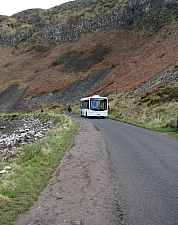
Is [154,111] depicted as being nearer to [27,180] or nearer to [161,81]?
[161,81]

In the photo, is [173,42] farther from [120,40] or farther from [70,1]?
[70,1]

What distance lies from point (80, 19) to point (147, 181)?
99.6 m

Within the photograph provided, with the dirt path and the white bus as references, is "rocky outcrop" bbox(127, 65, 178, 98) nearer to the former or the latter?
the white bus

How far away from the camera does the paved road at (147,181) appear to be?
5.07 metres

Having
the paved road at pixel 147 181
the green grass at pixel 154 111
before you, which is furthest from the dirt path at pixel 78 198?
the green grass at pixel 154 111

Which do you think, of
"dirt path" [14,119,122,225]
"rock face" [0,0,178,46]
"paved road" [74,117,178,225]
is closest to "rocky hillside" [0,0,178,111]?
"rock face" [0,0,178,46]

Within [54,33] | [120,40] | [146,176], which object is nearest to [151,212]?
[146,176]

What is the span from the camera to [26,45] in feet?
347

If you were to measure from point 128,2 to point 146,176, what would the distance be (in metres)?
90.1

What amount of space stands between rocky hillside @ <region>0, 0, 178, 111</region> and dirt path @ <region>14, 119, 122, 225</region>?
3105cm

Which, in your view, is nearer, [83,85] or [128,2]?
[83,85]

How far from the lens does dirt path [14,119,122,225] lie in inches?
194

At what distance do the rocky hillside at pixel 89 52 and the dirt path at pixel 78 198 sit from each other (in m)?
31.0

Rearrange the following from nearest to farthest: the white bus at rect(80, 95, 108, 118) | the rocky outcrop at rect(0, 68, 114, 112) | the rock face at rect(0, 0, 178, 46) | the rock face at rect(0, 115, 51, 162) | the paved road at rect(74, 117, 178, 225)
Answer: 1. the paved road at rect(74, 117, 178, 225)
2. the rock face at rect(0, 115, 51, 162)
3. the white bus at rect(80, 95, 108, 118)
4. the rocky outcrop at rect(0, 68, 114, 112)
5. the rock face at rect(0, 0, 178, 46)
